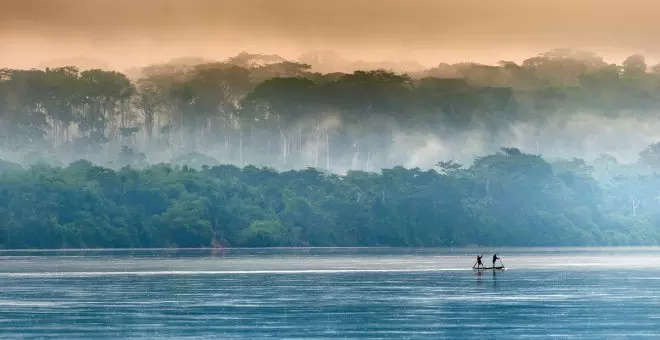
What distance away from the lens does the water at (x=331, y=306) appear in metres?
51.6

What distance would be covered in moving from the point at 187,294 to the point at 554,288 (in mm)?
20574

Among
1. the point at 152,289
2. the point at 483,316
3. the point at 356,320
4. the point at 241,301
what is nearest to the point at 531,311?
the point at 483,316

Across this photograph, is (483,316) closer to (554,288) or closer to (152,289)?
(554,288)

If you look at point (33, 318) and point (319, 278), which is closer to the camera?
point (33, 318)

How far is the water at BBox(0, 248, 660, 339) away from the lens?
51594 millimetres

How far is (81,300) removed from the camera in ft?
226

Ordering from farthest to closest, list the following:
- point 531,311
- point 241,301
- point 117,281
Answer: point 117,281 → point 241,301 → point 531,311

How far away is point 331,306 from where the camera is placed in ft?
210

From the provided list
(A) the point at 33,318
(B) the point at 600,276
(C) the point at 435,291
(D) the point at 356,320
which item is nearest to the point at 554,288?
(C) the point at 435,291

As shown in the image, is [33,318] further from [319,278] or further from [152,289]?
[319,278]

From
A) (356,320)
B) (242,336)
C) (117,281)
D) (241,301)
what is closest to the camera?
(242,336)

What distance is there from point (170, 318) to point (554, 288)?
1113 inches

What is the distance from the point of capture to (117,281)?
292 feet

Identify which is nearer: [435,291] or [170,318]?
[170,318]
